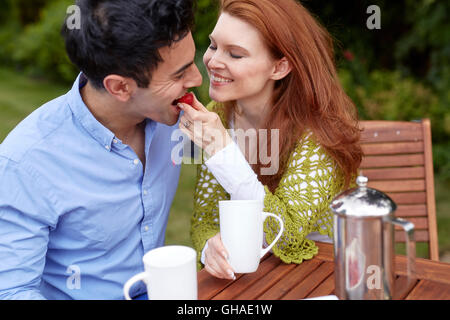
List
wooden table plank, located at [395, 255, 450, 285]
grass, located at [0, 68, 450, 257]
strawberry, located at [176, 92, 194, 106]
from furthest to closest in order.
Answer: grass, located at [0, 68, 450, 257] → strawberry, located at [176, 92, 194, 106] → wooden table plank, located at [395, 255, 450, 285]

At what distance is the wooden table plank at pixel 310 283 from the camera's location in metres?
1.29

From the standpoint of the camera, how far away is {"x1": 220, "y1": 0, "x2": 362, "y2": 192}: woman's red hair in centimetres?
179

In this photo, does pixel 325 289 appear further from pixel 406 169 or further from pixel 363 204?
pixel 406 169

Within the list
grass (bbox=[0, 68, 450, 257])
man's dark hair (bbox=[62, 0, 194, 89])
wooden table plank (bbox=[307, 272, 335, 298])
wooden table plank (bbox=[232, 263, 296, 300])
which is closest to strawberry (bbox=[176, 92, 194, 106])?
man's dark hair (bbox=[62, 0, 194, 89])

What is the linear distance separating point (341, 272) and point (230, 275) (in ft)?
1.02

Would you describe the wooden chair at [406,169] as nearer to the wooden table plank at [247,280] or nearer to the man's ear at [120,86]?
the wooden table plank at [247,280]

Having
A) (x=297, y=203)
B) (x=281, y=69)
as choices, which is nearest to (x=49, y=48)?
(x=281, y=69)

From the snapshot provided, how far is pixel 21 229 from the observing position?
1416 millimetres

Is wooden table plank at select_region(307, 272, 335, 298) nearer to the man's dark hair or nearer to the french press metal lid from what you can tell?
the french press metal lid

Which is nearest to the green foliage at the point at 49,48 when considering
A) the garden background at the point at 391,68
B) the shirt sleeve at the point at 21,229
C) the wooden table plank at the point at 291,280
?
the garden background at the point at 391,68

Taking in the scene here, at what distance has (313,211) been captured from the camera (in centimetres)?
160

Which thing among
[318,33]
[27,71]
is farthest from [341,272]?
[27,71]

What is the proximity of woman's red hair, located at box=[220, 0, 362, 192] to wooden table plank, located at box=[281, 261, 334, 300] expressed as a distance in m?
0.44

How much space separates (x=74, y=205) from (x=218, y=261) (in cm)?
50
